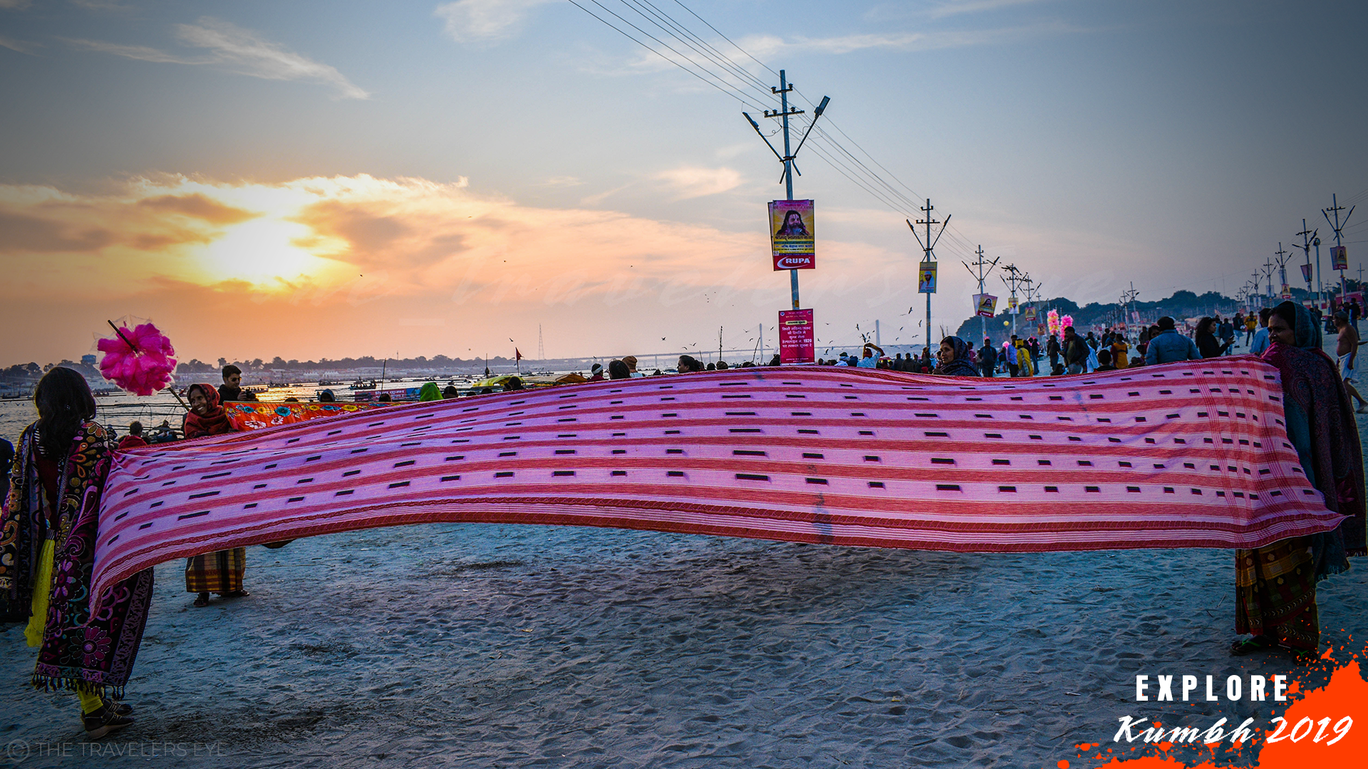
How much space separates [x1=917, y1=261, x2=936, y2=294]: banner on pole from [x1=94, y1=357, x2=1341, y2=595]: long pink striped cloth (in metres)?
29.0

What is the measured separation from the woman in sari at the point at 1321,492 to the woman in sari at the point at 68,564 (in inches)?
218

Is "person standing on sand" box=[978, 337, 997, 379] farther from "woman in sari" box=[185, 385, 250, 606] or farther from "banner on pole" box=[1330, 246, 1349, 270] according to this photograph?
"banner on pole" box=[1330, 246, 1349, 270]

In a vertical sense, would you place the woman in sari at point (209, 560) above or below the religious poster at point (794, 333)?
below

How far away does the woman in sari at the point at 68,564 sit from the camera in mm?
3506

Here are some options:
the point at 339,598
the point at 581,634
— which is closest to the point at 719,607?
the point at 581,634

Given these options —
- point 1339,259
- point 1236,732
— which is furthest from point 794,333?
point 1339,259

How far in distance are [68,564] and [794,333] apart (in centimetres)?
1590

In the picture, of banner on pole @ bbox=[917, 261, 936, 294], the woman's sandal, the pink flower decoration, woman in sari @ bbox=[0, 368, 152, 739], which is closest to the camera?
woman in sari @ bbox=[0, 368, 152, 739]

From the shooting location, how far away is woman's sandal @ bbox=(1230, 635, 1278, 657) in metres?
3.74

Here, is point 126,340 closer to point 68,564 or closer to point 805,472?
point 68,564

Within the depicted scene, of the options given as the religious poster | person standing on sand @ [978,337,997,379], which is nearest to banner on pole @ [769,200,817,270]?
the religious poster

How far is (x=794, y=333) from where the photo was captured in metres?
18.2

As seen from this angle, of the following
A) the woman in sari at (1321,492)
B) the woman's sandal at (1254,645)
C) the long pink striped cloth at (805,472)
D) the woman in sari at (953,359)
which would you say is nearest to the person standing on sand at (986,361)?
the woman in sari at (953,359)

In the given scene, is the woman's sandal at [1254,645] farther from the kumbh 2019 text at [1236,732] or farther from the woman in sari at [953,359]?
the woman in sari at [953,359]
